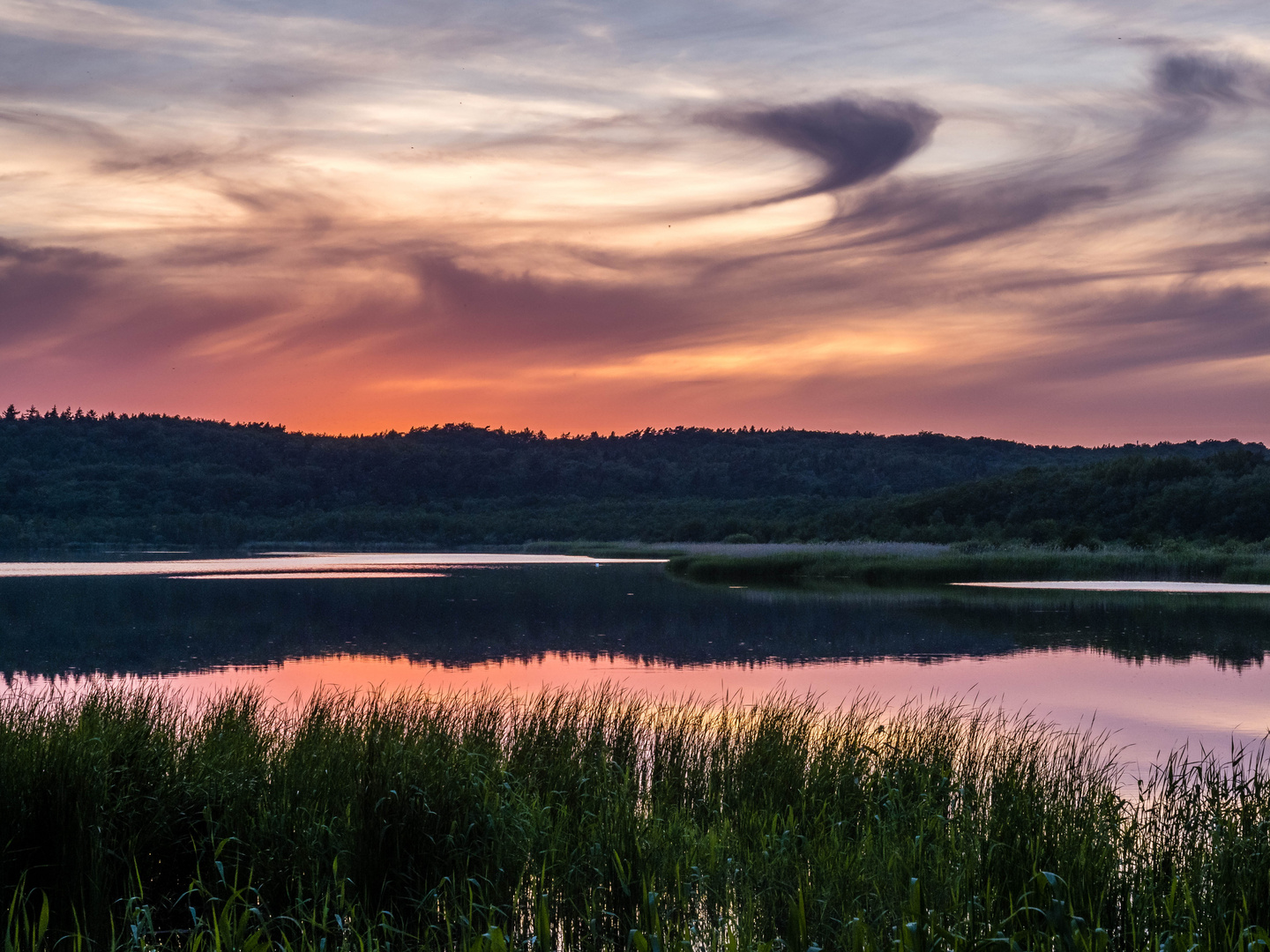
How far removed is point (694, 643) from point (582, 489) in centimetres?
9459

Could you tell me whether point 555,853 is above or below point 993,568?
below

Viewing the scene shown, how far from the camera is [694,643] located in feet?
70.8

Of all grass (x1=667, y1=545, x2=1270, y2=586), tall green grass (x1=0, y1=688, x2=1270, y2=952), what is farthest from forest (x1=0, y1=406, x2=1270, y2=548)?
tall green grass (x1=0, y1=688, x2=1270, y2=952)

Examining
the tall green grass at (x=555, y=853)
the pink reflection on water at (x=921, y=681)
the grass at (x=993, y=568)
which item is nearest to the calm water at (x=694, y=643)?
the pink reflection on water at (x=921, y=681)

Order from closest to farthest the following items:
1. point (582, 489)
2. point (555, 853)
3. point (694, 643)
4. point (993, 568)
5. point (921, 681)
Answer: point (555, 853) < point (921, 681) < point (694, 643) < point (993, 568) < point (582, 489)

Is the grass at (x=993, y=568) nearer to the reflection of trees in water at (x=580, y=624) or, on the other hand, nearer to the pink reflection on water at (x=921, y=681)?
the reflection of trees in water at (x=580, y=624)

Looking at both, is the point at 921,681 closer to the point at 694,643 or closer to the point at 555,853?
the point at 694,643

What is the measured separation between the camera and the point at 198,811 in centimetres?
651

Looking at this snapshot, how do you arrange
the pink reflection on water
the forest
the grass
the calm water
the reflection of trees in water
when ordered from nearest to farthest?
the pink reflection on water < the calm water < the reflection of trees in water < the grass < the forest

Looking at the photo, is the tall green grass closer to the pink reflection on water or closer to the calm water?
the calm water

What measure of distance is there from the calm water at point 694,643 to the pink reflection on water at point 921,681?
2.6 inches

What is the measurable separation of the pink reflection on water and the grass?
18.6m

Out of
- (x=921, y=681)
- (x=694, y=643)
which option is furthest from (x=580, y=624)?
(x=921, y=681)

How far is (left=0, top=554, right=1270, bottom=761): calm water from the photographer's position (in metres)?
15.5
